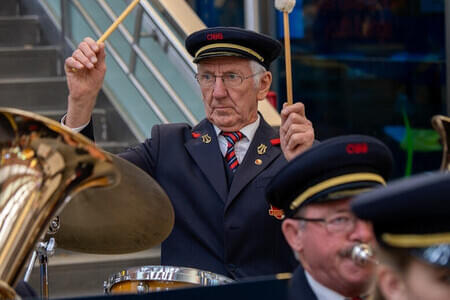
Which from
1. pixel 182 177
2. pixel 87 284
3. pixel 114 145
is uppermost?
pixel 182 177

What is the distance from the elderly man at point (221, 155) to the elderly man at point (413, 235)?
1.74 meters

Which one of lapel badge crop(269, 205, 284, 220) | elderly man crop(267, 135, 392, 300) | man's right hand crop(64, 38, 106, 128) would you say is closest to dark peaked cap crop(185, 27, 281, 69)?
man's right hand crop(64, 38, 106, 128)

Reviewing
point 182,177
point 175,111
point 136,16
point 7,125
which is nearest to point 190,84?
point 175,111

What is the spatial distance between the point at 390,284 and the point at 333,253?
0.63m

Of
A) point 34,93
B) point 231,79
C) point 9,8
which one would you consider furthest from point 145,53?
point 231,79

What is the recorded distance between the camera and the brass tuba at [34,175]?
8.04ft

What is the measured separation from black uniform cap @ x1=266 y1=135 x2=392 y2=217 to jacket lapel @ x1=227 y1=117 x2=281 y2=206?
1165 millimetres

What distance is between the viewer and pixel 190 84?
229 inches

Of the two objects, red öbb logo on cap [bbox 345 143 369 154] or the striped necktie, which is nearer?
red öbb logo on cap [bbox 345 143 369 154]

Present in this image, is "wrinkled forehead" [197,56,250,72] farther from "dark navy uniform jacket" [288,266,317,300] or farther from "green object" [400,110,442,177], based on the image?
"green object" [400,110,442,177]

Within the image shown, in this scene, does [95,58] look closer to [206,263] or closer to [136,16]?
[206,263]

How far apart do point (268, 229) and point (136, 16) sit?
293cm

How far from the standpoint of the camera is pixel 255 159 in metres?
3.87

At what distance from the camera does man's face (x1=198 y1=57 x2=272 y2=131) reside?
3867mm
